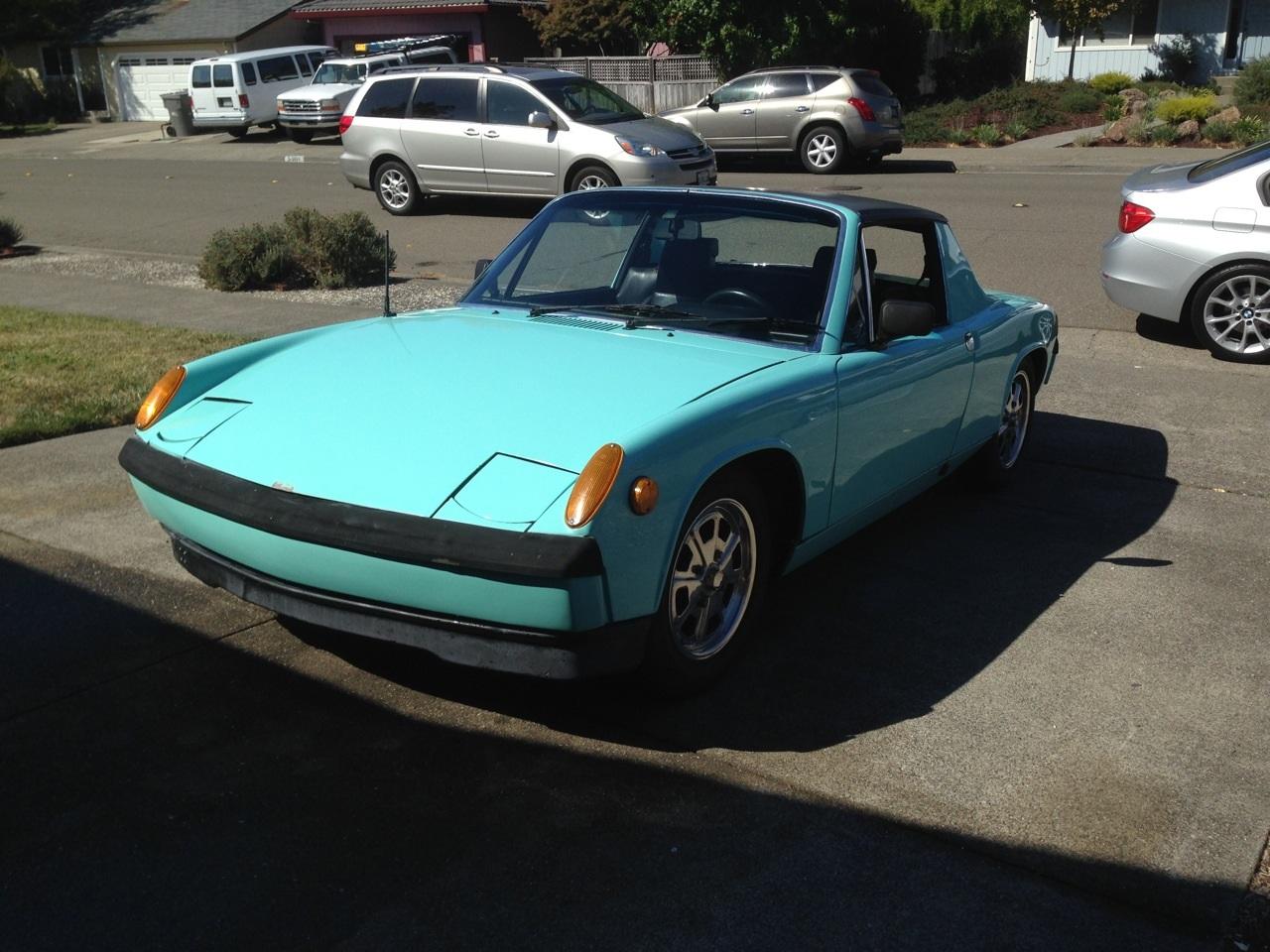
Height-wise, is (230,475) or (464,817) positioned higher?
(230,475)

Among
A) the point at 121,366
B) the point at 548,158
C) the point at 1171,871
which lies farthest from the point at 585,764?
the point at 548,158

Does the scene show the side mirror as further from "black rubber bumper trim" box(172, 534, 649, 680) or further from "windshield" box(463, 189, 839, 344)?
"black rubber bumper trim" box(172, 534, 649, 680)

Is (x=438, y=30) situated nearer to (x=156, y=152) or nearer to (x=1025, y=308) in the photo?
(x=156, y=152)

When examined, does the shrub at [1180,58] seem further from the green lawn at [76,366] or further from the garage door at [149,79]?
the green lawn at [76,366]

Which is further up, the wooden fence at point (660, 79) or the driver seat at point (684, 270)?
the driver seat at point (684, 270)

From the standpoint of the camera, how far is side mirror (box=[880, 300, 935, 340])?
5.02 metres

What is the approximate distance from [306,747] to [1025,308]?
13.9 feet

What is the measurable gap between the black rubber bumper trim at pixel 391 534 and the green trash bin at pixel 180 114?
3483 cm

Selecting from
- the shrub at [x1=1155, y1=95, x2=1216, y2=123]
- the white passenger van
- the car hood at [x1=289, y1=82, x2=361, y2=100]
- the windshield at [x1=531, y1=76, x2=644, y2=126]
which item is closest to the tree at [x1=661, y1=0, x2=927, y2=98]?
the car hood at [x1=289, y1=82, x2=361, y2=100]

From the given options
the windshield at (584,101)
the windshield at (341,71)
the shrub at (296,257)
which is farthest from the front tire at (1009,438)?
the windshield at (341,71)

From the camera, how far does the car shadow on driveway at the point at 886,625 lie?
4.28m

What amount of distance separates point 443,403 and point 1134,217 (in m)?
7.30

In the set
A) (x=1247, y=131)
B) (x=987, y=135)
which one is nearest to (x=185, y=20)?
(x=987, y=135)

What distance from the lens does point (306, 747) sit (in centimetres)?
400
